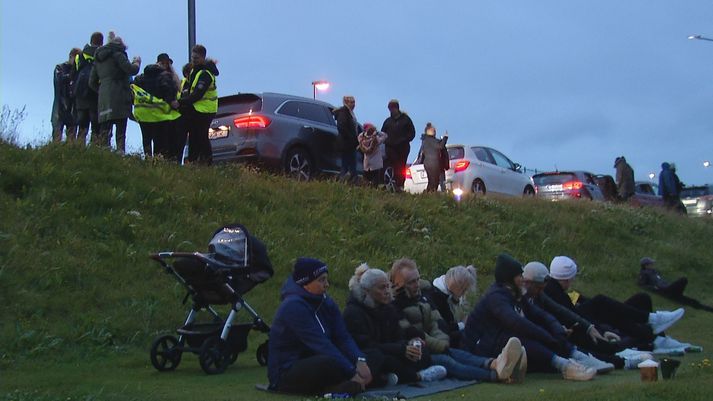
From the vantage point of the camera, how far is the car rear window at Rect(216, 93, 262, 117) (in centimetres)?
1684

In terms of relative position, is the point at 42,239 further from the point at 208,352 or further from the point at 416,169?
the point at 416,169

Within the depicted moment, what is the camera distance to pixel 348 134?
17625mm

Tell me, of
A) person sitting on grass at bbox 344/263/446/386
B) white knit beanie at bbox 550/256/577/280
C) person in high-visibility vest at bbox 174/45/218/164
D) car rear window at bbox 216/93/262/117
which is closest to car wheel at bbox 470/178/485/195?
car rear window at bbox 216/93/262/117

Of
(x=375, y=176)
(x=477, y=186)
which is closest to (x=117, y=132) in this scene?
(x=375, y=176)

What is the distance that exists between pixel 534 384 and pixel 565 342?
1166 millimetres

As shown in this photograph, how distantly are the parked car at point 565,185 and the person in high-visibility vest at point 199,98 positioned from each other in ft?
44.1

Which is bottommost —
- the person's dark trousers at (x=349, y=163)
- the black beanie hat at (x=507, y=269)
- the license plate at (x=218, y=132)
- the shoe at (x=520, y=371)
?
the shoe at (x=520, y=371)

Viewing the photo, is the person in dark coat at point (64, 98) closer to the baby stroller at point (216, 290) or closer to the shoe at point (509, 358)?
the baby stroller at point (216, 290)

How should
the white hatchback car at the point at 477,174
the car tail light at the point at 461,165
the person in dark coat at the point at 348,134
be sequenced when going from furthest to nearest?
the car tail light at the point at 461,165 → the white hatchback car at the point at 477,174 → the person in dark coat at the point at 348,134

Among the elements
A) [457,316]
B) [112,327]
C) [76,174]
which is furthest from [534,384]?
[76,174]

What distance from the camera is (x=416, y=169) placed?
22156 mm

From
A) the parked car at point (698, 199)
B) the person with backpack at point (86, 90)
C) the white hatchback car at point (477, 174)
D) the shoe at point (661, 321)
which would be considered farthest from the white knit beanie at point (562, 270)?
the parked car at point (698, 199)

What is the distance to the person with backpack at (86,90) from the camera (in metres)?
15.7

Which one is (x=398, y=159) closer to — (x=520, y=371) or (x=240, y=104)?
(x=240, y=104)
